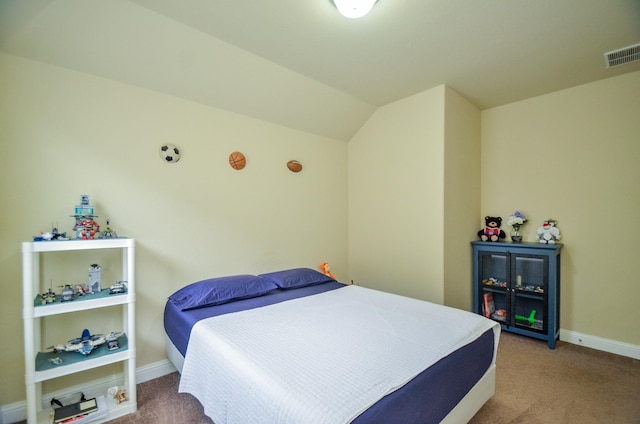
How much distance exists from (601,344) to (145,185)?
14.6 ft

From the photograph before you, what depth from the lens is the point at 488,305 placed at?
3223 millimetres

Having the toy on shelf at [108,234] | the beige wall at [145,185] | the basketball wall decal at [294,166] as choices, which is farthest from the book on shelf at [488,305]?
the toy on shelf at [108,234]

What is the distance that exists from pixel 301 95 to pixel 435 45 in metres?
1.32

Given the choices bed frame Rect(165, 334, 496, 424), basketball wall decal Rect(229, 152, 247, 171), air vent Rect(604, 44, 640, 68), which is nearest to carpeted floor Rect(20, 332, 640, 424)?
bed frame Rect(165, 334, 496, 424)

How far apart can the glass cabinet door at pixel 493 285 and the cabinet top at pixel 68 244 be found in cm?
347

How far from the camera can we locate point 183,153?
251 cm

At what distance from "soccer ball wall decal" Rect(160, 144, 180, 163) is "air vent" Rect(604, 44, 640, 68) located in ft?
12.1

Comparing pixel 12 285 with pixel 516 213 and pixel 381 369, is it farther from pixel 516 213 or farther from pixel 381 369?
pixel 516 213

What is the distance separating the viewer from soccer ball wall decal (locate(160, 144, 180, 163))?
7.83 ft

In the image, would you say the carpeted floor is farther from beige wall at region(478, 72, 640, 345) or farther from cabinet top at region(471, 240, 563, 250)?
cabinet top at region(471, 240, 563, 250)

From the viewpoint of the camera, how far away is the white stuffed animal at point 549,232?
297 cm

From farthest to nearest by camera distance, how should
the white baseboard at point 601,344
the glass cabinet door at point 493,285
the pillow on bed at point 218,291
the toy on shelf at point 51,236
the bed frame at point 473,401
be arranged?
1. the glass cabinet door at point 493,285
2. the white baseboard at point 601,344
3. the pillow on bed at point 218,291
4. the toy on shelf at point 51,236
5. the bed frame at point 473,401

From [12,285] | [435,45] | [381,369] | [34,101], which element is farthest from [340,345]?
[34,101]

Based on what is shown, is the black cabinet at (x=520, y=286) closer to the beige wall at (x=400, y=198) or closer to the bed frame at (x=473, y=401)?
the beige wall at (x=400, y=198)
